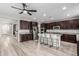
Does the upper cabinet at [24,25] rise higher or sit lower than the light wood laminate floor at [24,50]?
higher

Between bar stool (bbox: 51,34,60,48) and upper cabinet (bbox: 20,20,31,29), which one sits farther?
upper cabinet (bbox: 20,20,31,29)

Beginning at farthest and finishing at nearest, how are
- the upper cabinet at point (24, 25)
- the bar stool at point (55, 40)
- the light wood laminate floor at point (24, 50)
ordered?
the upper cabinet at point (24, 25), the bar stool at point (55, 40), the light wood laminate floor at point (24, 50)

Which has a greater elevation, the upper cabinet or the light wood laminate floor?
the upper cabinet

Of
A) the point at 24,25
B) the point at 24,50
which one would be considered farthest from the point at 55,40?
the point at 24,25

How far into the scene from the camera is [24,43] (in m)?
5.18

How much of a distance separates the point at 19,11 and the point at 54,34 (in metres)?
2.46

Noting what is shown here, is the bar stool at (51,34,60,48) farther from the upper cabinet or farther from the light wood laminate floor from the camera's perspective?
the upper cabinet

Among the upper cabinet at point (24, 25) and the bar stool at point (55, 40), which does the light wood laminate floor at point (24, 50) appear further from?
the upper cabinet at point (24, 25)

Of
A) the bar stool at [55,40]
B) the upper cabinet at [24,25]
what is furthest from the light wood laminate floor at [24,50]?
the upper cabinet at [24,25]

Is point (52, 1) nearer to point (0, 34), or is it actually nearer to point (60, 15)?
point (60, 15)

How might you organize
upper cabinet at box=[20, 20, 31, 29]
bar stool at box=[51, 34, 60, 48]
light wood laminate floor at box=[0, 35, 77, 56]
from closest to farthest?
light wood laminate floor at box=[0, 35, 77, 56], bar stool at box=[51, 34, 60, 48], upper cabinet at box=[20, 20, 31, 29]

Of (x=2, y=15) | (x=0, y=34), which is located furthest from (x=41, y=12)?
(x=0, y=34)

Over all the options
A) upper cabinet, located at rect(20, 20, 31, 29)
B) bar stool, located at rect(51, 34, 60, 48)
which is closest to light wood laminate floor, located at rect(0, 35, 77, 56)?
bar stool, located at rect(51, 34, 60, 48)

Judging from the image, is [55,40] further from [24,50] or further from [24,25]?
[24,25]
